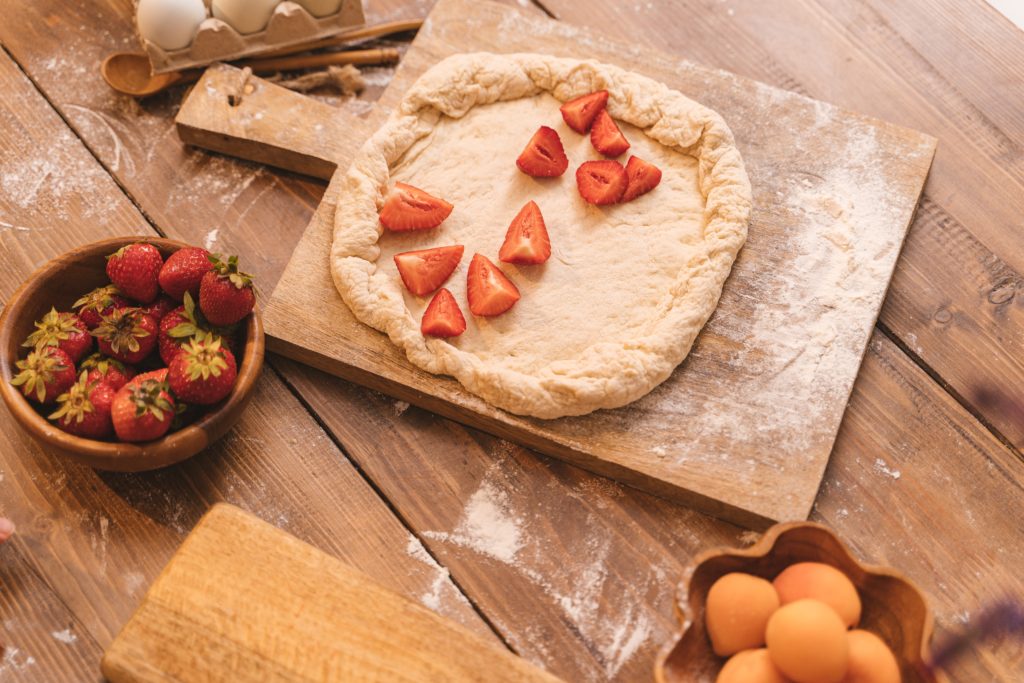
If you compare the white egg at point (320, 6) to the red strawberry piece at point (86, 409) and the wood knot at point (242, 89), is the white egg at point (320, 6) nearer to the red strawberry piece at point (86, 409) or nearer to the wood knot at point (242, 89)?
the wood knot at point (242, 89)

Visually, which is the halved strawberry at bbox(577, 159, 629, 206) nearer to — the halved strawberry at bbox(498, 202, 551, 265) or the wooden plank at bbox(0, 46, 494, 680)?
the halved strawberry at bbox(498, 202, 551, 265)

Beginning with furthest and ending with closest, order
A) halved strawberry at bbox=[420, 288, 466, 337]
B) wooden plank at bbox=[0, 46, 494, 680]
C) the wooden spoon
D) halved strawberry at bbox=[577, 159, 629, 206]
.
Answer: the wooden spoon
halved strawberry at bbox=[577, 159, 629, 206]
halved strawberry at bbox=[420, 288, 466, 337]
wooden plank at bbox=[0, 46, 494, 680]

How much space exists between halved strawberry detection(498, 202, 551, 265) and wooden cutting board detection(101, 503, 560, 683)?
2.06 feet

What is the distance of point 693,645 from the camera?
1.23 m

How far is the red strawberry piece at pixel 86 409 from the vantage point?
1.37 meters

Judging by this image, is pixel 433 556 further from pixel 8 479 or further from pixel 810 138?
pixel 810 138

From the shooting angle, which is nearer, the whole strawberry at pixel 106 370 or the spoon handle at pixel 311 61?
the whole strawberry at pixel 106 370

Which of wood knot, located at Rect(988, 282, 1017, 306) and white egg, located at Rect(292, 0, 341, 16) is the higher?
wood knot, located at Rect(988, 282, 1017, 306)

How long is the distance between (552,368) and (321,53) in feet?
3.21

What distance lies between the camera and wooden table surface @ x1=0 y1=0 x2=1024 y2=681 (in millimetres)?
1461

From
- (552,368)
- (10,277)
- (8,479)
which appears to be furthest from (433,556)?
(10,277)

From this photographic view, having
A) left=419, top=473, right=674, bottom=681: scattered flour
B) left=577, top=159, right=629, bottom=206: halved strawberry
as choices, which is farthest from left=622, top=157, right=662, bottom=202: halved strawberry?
left=419, top=473, right=674, bottom=681: scattered flour

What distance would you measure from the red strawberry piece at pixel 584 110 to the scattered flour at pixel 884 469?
2.72 feet

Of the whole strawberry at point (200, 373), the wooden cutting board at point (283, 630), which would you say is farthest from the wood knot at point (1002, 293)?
the whole strawberry at point (200, 373)
